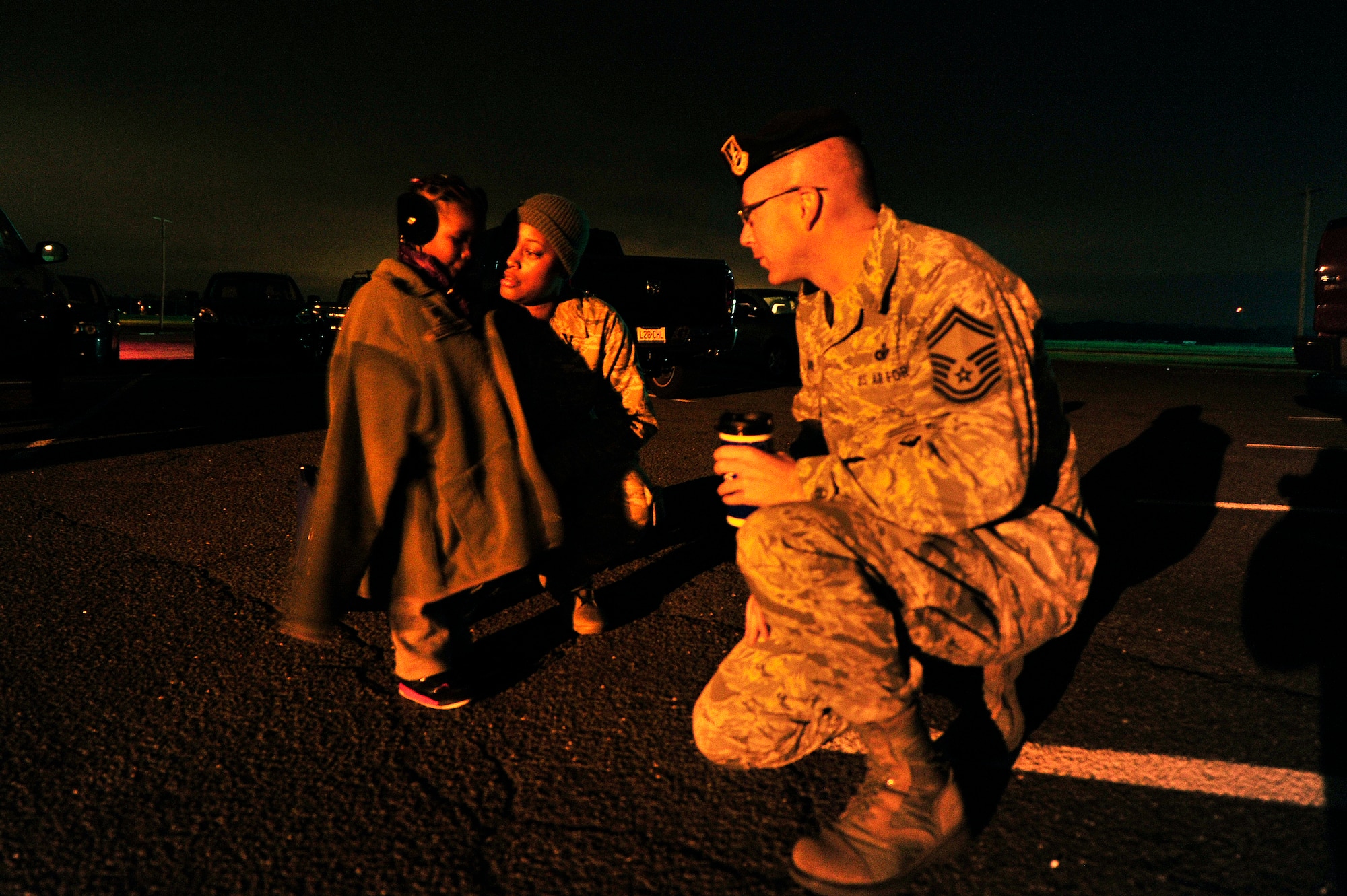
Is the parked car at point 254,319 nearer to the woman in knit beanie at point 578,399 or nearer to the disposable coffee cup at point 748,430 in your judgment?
the woman in knit beanie at point 578,399

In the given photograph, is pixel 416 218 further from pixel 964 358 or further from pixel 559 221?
pixel 964 358

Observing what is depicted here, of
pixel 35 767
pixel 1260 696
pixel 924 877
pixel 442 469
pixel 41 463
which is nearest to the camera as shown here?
pixel 924 877

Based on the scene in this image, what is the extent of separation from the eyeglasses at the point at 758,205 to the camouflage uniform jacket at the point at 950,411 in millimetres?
200

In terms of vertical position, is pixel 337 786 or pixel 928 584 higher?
pixel 928 584

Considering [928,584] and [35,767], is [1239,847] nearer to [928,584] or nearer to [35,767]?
[928,584]

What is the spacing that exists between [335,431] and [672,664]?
54.2 inches

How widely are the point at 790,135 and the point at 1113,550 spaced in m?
3.40

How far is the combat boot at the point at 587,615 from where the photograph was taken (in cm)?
323

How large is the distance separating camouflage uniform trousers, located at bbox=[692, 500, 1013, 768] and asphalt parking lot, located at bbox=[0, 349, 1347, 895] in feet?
1.43

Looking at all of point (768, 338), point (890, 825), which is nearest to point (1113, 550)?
point (890, 825)

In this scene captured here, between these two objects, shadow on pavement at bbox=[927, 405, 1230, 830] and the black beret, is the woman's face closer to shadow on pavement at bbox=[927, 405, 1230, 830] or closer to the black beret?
the black beret

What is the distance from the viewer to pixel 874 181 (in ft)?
6.86

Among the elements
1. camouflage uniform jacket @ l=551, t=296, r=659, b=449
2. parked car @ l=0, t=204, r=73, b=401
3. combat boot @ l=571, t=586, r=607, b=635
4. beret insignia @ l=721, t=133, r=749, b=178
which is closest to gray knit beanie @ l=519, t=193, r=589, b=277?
camouflage uniform jacket @ l=551, t=296, r=659, b=449

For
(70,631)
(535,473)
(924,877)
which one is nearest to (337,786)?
(535,473)
